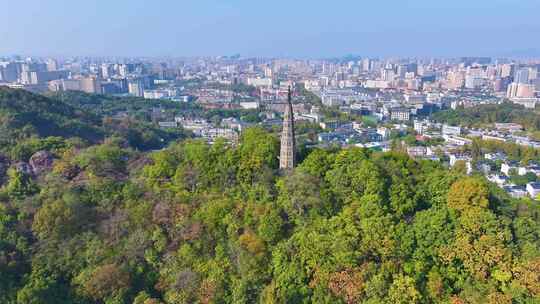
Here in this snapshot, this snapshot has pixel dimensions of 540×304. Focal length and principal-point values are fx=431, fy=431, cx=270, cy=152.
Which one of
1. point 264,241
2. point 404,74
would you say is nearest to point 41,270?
point 264,241

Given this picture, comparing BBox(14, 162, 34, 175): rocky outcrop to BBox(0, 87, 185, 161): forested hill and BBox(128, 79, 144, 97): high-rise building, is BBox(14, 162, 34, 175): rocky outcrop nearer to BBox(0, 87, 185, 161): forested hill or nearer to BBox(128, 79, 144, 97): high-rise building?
BBox(0, 87, 185, 161): forested hill

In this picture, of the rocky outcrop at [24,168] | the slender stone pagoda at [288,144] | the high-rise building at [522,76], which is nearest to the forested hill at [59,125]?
the rocky outcrop at [24,168]

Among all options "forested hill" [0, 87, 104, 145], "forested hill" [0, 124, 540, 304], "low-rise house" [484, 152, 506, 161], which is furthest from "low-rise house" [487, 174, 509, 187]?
"forested hill" [0, 87, 104, 145]

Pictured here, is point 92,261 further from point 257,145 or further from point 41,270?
point 257,145

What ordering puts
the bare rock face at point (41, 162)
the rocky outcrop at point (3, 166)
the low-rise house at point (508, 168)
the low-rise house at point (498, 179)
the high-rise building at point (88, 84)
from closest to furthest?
the rocky outcrop at point (3, 166) → the bare rock face at point (41, 162) → the low-rise house at point (498, 179) → the low-rise house at point (508, 168) → the high-rise building at point (88, 84)

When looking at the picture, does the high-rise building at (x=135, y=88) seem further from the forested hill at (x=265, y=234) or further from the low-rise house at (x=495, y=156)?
the forested hill at (x=265, y=234)

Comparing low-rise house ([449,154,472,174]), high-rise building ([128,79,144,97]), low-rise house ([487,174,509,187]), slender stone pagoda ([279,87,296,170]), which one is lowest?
low-rise house ([487,174,509,187])
